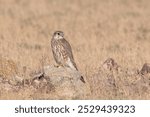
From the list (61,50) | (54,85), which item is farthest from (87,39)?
(54,85)

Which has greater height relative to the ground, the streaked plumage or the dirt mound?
the streaked plumage

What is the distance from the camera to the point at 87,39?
22.8 m

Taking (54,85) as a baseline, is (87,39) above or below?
above

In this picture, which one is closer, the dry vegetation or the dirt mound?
the dirt mound

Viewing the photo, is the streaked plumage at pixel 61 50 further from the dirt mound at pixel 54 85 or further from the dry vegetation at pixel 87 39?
the dirt mound at pixel 54 85

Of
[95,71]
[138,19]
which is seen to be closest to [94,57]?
[95,71]

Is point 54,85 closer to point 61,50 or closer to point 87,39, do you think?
point 61,50

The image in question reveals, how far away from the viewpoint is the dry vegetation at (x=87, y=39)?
1409 centimetres

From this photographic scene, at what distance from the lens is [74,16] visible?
2998 cm

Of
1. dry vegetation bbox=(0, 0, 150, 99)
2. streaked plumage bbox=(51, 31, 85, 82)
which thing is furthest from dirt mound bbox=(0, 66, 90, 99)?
streaked plumage bbox=(51, 31, 85, 82)

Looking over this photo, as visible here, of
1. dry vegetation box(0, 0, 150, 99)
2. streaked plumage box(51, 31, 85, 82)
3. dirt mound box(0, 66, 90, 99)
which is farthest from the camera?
streaked plumage box(51, 31, 85, 82)

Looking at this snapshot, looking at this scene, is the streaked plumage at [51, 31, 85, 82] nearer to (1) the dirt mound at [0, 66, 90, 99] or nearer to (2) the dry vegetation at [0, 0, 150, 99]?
(2) the dry vegetation at [0, 0, 150, 99]

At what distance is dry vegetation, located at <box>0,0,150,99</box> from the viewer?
46.2ft

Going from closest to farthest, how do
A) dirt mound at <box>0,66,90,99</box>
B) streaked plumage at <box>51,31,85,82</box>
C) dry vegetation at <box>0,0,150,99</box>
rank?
dirt mound at <box>0,66,90,99</box> < dry vegetation at <box>0,0,150,99</box> < streaked plumage at <box>51,31,85,82</box>
